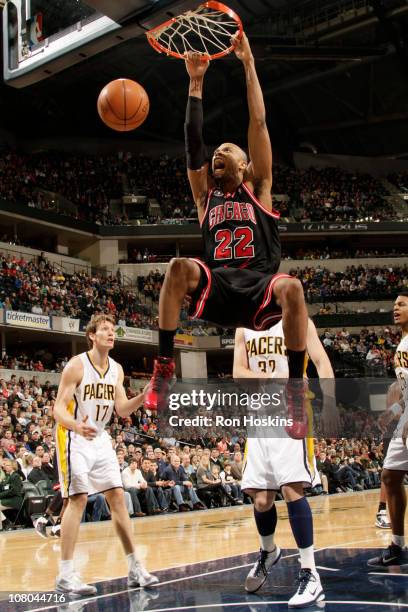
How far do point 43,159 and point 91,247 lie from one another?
465 cm

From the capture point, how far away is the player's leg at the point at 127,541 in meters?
5.52

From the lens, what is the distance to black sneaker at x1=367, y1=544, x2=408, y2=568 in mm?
5988

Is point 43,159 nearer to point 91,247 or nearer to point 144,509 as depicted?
point 91,247

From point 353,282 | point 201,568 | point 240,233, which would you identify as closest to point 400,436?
point 201,568

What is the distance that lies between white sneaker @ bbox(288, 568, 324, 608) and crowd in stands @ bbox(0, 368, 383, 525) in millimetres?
3441

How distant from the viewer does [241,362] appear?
5488 millimetres

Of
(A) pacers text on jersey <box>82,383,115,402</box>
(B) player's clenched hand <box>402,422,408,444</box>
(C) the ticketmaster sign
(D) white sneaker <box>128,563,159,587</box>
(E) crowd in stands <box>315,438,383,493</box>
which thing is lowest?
(E) crowd in stands <box>315,438,383,493</box>

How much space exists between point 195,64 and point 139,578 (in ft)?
12.2

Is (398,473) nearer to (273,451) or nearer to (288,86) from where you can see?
(273,451)

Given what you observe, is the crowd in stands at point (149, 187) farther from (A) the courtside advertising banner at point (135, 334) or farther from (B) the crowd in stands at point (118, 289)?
(A) the courtside advertising banner at point (135, 334)

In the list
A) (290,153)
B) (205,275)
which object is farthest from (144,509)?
(290,153)

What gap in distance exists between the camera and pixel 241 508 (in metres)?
13.7

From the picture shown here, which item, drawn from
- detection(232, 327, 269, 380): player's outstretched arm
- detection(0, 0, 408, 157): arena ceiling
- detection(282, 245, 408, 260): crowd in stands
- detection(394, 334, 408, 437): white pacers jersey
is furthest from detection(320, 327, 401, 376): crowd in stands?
detection(232, 327, 269, 380): player's outstretched arm

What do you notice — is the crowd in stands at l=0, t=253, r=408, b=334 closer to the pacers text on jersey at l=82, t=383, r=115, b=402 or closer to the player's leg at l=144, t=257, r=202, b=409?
the pacers text on jersey at l=82, t=383, r=115, b=402
